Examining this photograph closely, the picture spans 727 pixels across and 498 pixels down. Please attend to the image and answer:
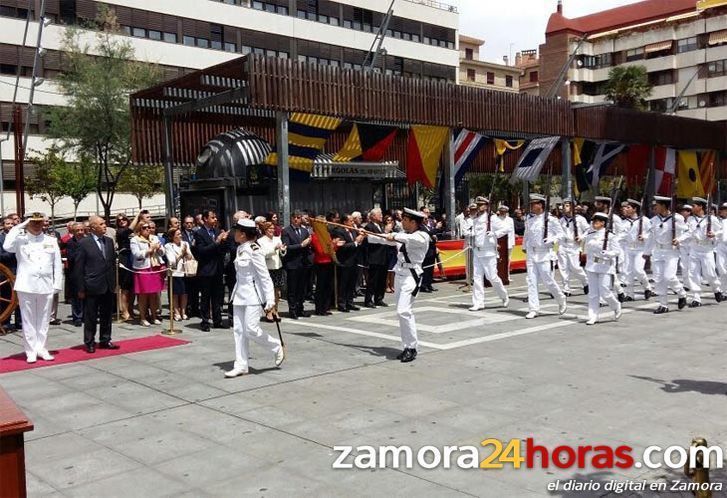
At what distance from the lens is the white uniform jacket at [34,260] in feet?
30.6

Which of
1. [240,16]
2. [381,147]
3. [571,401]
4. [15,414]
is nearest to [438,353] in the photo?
[571,401]

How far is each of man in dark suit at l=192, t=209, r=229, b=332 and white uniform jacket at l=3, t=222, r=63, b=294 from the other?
8.28ft

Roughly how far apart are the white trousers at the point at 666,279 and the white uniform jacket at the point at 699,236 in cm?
88

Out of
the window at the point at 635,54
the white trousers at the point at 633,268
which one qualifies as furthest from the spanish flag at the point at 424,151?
the window at the point at 635,54

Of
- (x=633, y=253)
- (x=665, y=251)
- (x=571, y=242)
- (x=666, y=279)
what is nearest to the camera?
(x=666, y=279)

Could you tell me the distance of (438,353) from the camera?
9.49m

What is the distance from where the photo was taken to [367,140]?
61.9 feet

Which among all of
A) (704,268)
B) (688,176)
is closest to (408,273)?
(704,268)

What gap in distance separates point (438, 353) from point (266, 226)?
3.82 meters

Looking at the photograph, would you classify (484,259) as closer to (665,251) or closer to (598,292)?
(598,292)

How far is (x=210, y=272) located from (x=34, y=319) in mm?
3015

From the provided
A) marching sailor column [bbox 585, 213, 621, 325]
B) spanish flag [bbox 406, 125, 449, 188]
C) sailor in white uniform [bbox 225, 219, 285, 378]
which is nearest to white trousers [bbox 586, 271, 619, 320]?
marching sailor column [bbox 585, 213, 621, 325]

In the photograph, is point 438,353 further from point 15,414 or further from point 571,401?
point 15,414

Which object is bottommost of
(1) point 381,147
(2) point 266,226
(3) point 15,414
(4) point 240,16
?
(3) point 15,414
